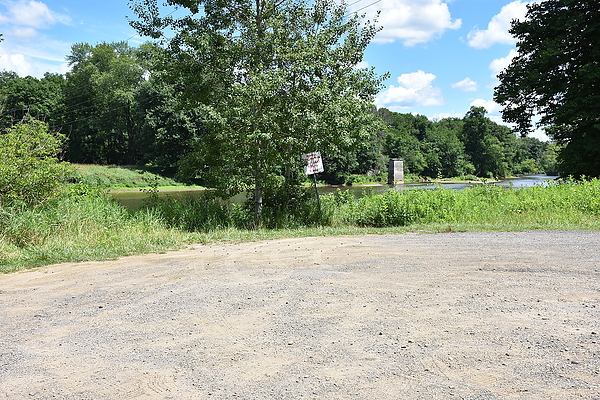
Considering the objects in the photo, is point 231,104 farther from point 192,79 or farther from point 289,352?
point 289,352

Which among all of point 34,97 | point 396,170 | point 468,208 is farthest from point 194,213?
point 396,170

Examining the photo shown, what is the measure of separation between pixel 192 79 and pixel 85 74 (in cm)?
6181

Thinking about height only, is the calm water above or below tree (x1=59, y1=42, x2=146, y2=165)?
below

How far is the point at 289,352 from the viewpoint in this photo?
3639 millimetres

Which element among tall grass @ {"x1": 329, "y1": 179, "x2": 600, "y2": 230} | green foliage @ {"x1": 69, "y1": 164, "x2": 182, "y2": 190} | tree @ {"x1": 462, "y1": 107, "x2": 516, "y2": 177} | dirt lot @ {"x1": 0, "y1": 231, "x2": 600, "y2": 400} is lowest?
dirt lot @ {"x1": 0, "y1": 231, "x2": 600, "y2": 400}

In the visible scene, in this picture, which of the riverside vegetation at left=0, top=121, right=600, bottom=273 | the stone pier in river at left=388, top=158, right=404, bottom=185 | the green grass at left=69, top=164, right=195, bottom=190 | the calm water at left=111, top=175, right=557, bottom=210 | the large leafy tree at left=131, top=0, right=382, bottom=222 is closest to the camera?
the riverside vegetation at left=0, top=121, right=600, bottom=273

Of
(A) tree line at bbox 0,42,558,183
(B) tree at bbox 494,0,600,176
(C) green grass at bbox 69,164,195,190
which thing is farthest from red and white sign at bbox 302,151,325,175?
(C) green grass at bbox 69,164,195,190

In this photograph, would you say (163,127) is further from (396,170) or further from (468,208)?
(468,208)

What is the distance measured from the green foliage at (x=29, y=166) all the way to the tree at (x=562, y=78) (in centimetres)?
2102

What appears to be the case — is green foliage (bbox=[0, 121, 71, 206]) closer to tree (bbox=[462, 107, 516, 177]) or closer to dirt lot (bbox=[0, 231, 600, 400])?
dirt lot (bbox=[0, 231, 600, 400])

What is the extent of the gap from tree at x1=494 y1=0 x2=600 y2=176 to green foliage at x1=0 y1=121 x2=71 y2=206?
69.0 feet

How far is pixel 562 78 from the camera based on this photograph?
21625 millimetres

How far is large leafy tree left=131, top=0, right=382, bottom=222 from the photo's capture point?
12.3m

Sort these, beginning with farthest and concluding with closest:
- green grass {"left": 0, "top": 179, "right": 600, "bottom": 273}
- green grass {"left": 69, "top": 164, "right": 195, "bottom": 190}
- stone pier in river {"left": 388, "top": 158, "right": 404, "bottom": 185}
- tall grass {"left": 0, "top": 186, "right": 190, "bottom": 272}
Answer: stone pier in river {"left": 388, "top": 158, "right": 404, "bottom": 185}
green grass {"left": 69, "top": 164, "right": 195, "bottom": 190}
green grass {"left": 0, "top": 179, "right": 600, "bottom": 273}
tall grass {"left": 0, "top": 186, "right": 190, "bottom": 272}
